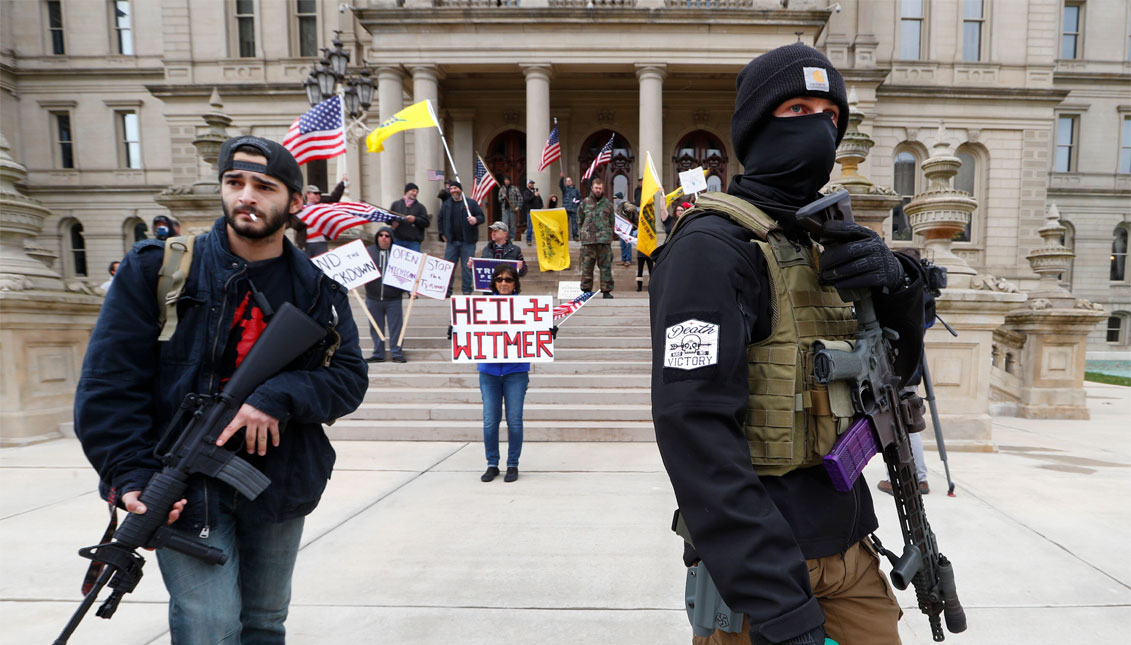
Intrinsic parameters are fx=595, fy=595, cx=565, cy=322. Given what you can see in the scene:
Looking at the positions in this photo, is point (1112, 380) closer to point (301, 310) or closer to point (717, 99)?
point (717, 99)

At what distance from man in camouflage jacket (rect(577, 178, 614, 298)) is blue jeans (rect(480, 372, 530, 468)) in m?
5.29

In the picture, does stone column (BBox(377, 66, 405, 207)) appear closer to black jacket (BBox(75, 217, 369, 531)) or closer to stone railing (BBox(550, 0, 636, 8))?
stone railing (BBox(550, 0, 636, 8))

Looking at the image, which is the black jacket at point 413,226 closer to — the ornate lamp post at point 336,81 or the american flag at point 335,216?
the american flag at point 335,216

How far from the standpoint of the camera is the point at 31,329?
24.3 ft

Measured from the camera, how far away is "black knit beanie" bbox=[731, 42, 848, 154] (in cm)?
161

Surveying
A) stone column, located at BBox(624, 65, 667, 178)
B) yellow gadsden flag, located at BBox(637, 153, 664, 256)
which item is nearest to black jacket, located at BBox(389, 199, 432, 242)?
yellow gadsden flag, located at BBox(637, 153, 664, 256)

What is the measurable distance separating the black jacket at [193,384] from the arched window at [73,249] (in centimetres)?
3584

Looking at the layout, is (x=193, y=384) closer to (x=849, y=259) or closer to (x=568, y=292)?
(x=849, y=259)

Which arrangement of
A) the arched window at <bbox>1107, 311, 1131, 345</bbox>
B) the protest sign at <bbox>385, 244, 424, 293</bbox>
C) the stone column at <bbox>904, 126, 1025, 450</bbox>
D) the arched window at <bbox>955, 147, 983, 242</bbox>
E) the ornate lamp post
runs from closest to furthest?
the stone column at <bbox>904, 126, 1025, 450</bbox>
the protest sign at <bbox>385, 244, 424, 293</bbox>
the ornate lamp post
the arched window at <bbox>955, 147, 983, 242</bbox>
the arched window at <bbox>1107, 311, 1131, 345</bbox>

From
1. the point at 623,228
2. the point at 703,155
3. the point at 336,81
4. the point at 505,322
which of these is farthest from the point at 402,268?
the point at 703,155

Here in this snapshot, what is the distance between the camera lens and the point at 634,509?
478cm

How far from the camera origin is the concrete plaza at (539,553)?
10.2 feet

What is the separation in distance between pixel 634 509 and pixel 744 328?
3694mm

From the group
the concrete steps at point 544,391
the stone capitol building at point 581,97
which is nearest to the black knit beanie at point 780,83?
the concrete steps at point 544,391
